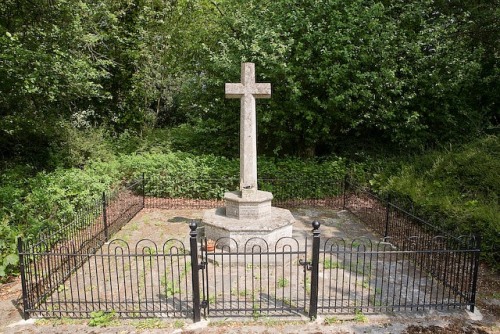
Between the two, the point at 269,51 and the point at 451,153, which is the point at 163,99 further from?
the point at 451,153

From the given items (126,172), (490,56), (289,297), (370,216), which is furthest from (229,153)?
(490,56)

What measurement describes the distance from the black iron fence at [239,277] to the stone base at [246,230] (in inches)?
4.8

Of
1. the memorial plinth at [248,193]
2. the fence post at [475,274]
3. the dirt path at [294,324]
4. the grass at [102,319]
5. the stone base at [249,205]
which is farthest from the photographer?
the stone base at [249,205]

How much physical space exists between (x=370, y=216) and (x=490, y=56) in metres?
8.42

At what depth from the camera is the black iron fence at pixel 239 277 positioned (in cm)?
509

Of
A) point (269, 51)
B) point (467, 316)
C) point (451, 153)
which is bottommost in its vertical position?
point (467, 316)

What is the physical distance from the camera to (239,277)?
6246mm

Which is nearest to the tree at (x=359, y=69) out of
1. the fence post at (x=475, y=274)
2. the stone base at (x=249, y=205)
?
the stone base at (x=249, y=205)

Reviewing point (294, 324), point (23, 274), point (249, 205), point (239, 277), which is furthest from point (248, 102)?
point (23, 274)

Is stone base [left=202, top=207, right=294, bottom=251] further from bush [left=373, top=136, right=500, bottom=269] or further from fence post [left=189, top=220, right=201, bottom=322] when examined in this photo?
bush [left=373, top=136, right=500, bottom=269]

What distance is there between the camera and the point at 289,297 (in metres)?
5.52

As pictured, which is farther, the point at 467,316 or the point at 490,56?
the point at 490,56

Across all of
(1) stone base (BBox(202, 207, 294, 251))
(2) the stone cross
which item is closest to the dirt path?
(1) stone base (BBox(202, 207, 294, 251))

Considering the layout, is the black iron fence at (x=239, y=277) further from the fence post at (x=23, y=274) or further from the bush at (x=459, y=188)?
the bush at (x=459, y=188)
